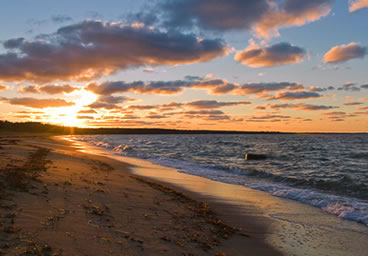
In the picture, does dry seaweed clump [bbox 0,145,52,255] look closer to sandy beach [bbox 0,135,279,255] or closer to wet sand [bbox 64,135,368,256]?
sandy beach [bbox 0,135,279,255]

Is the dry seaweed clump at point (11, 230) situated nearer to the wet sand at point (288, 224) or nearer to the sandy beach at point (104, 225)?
the sandy beach at point (104, 225)

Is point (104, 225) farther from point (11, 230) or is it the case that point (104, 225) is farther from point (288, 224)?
point (288, 224)

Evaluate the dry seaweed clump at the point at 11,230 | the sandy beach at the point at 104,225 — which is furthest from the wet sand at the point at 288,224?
the dry seaweed clump at the point at 11,230

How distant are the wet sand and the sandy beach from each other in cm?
38

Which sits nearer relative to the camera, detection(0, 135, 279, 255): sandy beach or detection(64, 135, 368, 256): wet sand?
detection(0, 135, 279, 255): sandy beach

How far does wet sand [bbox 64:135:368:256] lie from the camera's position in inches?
269

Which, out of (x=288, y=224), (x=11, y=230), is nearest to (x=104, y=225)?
(x=11, y=230)

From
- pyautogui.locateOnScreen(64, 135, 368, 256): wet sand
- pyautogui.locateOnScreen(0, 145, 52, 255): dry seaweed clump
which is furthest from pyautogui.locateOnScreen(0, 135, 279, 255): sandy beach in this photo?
pyautogui.locateOnScreen(64, 135, 368, 256): wet sand

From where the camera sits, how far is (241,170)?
21.4 metres

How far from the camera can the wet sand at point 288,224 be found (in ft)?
22.4

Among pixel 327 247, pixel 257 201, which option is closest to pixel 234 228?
pixel 327 247

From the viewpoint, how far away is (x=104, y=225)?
6.35m

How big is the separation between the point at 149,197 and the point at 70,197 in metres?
2.97

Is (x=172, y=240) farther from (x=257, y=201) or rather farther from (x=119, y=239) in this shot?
(x=257, y=201)
